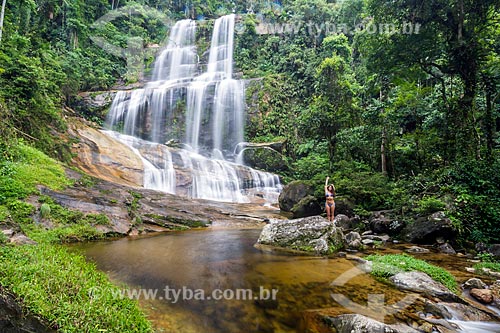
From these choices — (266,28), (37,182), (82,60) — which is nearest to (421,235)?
(37,182)

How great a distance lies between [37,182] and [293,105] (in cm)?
2509

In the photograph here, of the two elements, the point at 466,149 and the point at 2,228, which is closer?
the point at 2,228

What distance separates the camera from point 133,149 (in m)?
17.7

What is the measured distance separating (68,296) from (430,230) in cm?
804

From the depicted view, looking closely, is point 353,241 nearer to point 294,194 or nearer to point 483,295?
point 483,295

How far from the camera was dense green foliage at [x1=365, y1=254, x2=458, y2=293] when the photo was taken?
4.19 metres

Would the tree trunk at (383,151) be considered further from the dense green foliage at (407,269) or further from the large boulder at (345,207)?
the dense green foliage at (407,269)

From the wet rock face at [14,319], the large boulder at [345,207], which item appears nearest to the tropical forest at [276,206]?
the wet rock face at [14,319]

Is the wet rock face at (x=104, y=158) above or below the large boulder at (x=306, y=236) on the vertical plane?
above

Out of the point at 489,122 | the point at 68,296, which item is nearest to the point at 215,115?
the point at 489,122

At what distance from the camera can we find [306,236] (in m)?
6.54

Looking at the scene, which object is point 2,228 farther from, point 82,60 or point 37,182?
point 82,60

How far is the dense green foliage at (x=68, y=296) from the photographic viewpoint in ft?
8.52

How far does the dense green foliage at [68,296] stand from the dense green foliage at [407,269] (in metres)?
3.75
